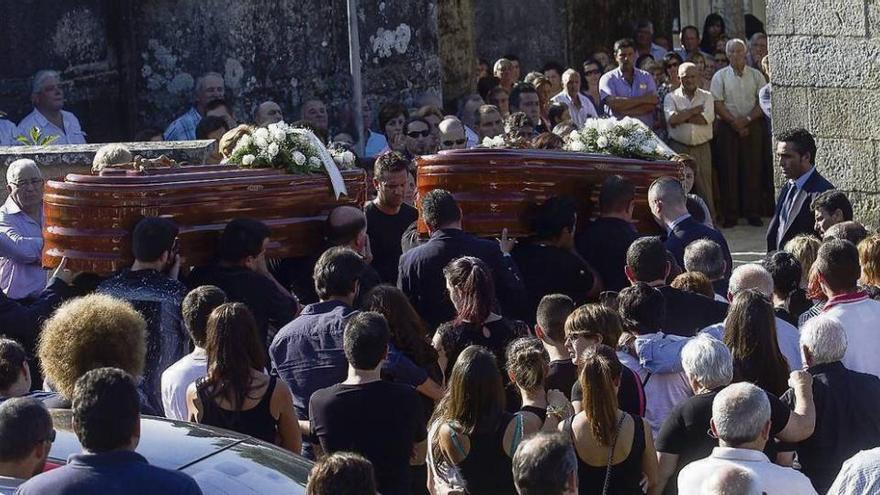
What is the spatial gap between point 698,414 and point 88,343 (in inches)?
85.2

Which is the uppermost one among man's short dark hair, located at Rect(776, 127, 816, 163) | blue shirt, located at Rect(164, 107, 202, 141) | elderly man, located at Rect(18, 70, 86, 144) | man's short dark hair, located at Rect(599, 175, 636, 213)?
elderly man, located at Rect(18, 70, 86, 144)

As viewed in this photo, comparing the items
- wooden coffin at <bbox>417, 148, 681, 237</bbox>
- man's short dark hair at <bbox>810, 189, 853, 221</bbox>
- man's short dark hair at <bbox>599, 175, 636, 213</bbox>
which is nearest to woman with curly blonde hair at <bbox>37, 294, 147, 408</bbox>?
wooden coffin at <bbox>417, 148, 681, 237</bbox>

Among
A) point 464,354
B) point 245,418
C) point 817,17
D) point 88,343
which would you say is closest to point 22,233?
point 88,343

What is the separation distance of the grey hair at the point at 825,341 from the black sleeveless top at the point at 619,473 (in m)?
0.76

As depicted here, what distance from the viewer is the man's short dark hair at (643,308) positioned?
21.7ft

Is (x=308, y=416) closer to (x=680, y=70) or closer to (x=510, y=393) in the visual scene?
(x=510, y=393)

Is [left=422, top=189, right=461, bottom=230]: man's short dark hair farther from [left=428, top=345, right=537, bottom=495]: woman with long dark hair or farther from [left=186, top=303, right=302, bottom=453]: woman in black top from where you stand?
[left=428, top=345, right=537, bottom=495]: woman with long dark hair

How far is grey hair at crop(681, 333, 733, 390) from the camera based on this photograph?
584 cm

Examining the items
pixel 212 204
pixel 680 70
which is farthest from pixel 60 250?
pixel 680 70

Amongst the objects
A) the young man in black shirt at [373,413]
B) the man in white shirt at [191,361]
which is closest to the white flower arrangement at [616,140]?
the man in white shirt at [191,361]

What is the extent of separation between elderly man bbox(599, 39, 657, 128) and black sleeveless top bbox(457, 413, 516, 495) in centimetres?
981

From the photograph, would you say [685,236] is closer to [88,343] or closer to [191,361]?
[191,361]

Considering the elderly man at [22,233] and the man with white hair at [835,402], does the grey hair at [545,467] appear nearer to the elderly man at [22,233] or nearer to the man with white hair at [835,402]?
the man with white hair at [835,402]

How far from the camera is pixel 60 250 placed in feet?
26.2
